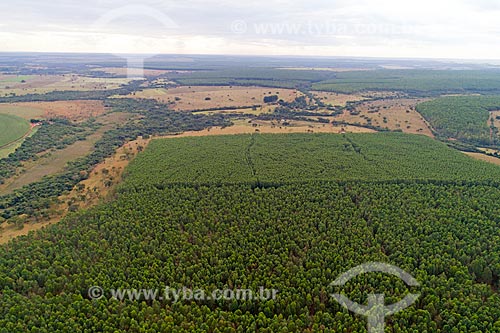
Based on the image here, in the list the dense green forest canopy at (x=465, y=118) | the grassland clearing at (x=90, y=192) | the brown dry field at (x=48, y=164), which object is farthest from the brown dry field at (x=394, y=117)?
the brown dry field at (x=48, y=164)

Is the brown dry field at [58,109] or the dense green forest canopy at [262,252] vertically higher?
the brown dry field at [58,109]

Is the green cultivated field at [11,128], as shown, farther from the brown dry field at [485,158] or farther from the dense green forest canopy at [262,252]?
the brown dry field at [485,158]

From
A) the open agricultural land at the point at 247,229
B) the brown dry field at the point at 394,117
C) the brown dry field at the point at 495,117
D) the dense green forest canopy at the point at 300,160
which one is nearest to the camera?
the open agricultural land at the point at 247,229

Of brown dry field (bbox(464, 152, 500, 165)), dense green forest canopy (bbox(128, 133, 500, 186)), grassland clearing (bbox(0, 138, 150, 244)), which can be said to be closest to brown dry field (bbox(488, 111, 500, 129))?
brown dry field (bbox(464, 152, 500, 165))

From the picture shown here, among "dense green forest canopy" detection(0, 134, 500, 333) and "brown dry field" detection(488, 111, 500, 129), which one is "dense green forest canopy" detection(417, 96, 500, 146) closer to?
"brown dry field" detection(488, 111, 500, 129)

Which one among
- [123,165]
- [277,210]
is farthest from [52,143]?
[277,210]

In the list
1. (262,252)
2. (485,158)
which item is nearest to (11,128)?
(262,252)

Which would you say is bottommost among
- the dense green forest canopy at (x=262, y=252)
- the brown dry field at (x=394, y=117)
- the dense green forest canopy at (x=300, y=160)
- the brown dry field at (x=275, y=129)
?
the dense green forest canopy at (x=262, y=252)
